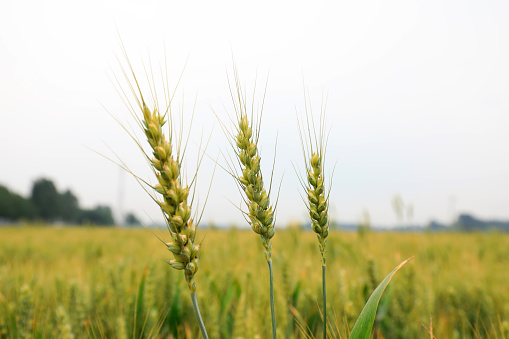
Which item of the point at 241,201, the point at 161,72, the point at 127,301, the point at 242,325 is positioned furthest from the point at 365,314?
the point at 127,301

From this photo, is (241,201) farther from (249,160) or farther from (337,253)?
(337,253)

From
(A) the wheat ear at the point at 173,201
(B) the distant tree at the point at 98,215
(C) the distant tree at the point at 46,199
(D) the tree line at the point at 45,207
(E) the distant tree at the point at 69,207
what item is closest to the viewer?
(A) the wheat ear at the point at 173,201

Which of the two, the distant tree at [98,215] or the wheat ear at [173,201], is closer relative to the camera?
the wheat ear at [173,201]

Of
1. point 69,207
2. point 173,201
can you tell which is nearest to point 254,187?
point 173,201

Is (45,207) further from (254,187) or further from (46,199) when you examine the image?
(254,187)


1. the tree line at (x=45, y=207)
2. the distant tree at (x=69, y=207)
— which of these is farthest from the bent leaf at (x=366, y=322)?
the distant tree at (x=69, y=207)

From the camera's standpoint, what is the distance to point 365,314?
0.87 m

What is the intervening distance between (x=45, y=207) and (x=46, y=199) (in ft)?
4.95

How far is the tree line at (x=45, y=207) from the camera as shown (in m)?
58.6

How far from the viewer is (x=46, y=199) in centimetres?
6556

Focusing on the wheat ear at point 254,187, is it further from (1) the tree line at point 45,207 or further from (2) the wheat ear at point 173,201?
(1) the tree line at point 45,207

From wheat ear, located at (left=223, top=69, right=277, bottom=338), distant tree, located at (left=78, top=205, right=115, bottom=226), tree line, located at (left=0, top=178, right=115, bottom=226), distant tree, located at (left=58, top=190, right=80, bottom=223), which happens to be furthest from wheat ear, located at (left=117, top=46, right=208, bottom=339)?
distant tree, located at (left=78, top=205, right=115, bottom=226)

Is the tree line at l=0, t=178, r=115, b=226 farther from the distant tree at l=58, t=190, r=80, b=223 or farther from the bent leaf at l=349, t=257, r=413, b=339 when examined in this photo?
the bent leaf at l=349, t=257, r=413, b=339

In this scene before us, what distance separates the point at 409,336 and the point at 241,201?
1964mm
